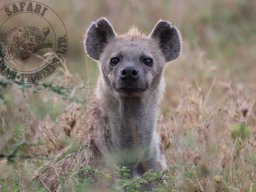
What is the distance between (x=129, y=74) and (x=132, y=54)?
1.11 feet

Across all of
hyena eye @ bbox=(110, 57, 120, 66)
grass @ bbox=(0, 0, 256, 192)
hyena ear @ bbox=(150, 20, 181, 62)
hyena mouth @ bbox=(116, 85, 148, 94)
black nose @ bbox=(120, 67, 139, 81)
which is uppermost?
hyena ear @ bbox=(150, 20, 181, 62)

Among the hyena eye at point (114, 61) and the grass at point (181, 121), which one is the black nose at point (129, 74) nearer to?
the hyena eye at point (114, 61)

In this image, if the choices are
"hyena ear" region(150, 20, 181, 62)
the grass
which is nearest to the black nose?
the grass

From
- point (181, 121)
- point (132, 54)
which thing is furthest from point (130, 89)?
point (181, 121)

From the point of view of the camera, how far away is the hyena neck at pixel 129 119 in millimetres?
6441

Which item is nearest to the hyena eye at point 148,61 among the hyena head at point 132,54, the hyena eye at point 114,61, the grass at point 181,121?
the hyena head at point 132,54

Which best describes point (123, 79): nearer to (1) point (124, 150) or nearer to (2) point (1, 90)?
(1) point (124, 150)

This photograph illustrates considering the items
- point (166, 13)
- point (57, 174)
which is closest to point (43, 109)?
point (57, 174)

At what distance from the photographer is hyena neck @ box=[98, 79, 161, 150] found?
644 centimetres

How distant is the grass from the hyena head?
557 millimetres

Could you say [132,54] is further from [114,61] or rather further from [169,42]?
[169,42]

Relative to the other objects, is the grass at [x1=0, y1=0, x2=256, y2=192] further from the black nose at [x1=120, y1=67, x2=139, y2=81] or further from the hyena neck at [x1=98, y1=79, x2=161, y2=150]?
the black nose at [x1=120, y1=67, x2=139, y2=81]

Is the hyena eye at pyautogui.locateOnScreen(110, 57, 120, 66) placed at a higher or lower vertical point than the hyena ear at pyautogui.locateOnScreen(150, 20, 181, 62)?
lower

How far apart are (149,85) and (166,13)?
505 cm
